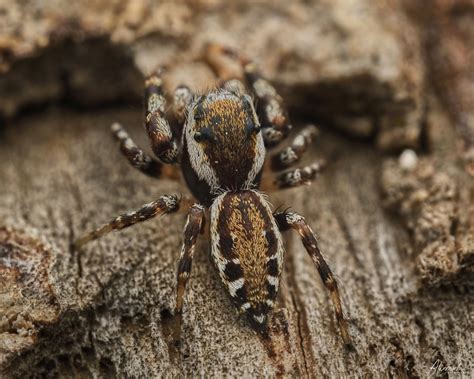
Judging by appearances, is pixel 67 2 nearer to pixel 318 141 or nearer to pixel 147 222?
pixel 147 222

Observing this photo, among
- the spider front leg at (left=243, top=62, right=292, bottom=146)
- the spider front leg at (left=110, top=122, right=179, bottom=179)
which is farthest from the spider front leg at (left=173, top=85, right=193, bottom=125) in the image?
the spider front leg at (left=243, top=62, right=292, bottom=146)

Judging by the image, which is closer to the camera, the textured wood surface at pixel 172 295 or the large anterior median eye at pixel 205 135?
the textured wood surface at pixel 172 295

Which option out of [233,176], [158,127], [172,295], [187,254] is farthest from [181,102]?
[172,295]

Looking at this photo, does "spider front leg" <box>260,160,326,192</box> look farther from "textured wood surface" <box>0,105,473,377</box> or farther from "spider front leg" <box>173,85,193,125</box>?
"spider front leg" <box>173,85,193,125</box>

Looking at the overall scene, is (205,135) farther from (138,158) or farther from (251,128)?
(138,158)

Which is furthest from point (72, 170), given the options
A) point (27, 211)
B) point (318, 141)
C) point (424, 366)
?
point (424, 366)

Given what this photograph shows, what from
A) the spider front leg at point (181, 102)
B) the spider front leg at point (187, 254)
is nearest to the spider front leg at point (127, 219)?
the spider front leg at point (187, 254)

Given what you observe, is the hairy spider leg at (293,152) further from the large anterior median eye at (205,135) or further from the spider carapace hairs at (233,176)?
the large anterior median eye at (205,135)
